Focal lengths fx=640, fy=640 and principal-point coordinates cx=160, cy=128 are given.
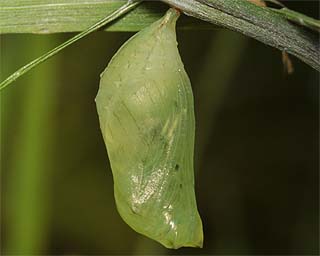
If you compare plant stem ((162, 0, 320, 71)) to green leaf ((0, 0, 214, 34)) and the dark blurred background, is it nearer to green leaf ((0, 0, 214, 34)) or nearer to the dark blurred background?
green leaf ((0, 0, 214, 34))

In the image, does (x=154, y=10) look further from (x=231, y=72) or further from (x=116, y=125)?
(x=231, y=72)

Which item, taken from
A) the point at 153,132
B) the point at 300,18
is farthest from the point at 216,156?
the point at 300,18

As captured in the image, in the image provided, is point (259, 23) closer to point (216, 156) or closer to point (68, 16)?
point (68, 16)

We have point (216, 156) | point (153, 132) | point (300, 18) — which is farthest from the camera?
point (216, 156)

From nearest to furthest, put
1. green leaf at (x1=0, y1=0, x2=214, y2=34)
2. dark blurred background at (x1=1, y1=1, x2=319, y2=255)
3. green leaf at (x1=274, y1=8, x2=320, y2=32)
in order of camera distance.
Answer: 1. green leaf at (x1=274, y1=8, x2=320, y2=32)
2. green leaf at (x1=0, y1=0, x2=214, y2=34)
3. dark blurred background at (x1=1, y1=1, x2=319, y2=255)

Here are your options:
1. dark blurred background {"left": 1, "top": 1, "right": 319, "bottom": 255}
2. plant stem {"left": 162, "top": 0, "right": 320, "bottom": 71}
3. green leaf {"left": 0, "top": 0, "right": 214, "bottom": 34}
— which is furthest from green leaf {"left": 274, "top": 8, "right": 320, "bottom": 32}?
dark blurred background {"left": 1, "top": 1, "right": 319, "bottom": 255}

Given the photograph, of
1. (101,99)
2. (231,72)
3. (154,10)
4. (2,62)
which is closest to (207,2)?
(154,10)

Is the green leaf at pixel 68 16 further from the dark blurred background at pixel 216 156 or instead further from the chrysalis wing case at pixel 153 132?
the dark blurred background at pixel 216 156
